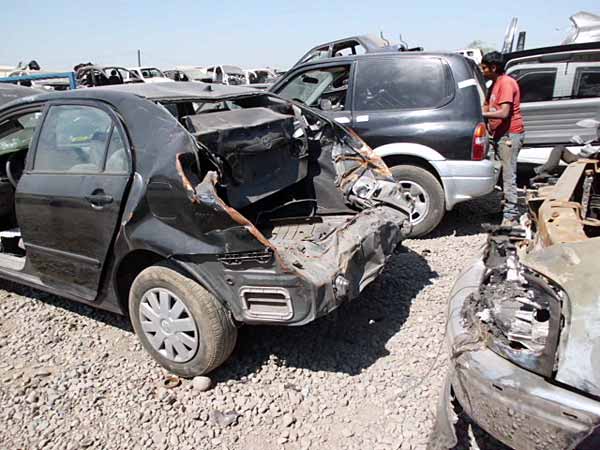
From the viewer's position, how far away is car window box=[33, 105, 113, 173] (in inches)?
122

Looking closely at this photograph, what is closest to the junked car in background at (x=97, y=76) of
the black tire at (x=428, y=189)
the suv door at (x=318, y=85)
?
the suv door at (x=318, y=85)

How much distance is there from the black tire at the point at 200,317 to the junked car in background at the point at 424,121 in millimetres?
2598

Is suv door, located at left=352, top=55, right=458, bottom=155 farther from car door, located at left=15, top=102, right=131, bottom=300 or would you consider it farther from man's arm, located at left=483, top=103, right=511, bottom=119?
car door, located at left=15, top=102, right=131, bottom=300

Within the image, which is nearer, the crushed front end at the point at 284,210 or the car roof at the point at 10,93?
the crushed front end at the point at 284,210

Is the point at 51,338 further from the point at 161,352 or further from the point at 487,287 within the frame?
the point at 487,287

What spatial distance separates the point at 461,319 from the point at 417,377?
0.92m

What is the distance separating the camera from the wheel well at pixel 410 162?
499cm

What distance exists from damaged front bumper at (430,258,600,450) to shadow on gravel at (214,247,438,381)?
3.62 ft

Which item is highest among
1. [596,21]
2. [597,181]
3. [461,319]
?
[596,21]

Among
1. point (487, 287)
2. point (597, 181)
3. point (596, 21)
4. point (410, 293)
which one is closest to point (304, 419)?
point (487, 287)

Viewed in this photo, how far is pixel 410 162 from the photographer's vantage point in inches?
199

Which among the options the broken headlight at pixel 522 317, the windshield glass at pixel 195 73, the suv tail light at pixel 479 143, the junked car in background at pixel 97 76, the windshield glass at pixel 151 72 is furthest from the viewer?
the windshield glass at pixel 151 72

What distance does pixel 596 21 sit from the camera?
7363 millimetres

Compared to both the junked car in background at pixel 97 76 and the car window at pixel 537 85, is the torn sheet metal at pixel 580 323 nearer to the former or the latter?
the car window at pixel 537 85
